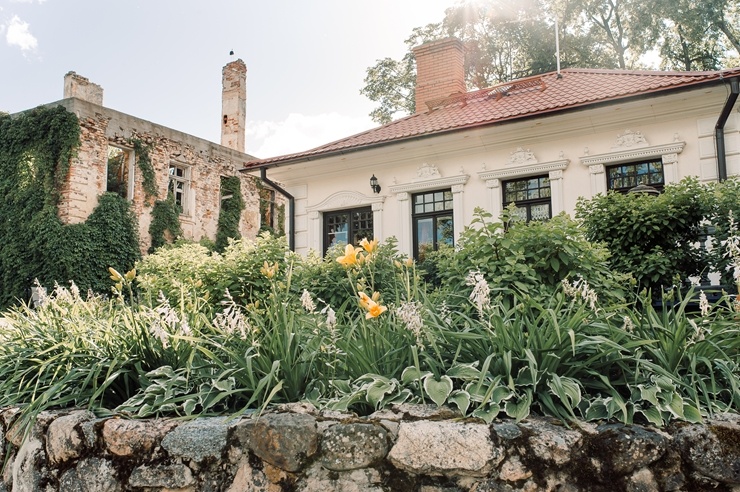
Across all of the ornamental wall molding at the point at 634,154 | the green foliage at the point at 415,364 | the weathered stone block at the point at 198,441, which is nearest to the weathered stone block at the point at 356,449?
the green foliage at the point at 415,364

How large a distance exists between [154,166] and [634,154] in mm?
14066

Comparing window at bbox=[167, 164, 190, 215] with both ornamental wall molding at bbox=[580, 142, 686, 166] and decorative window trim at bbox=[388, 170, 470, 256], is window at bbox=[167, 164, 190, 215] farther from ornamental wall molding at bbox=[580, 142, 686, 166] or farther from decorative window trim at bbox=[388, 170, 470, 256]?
ornamental wall molding at bbox=[580, 142, 686, 166]

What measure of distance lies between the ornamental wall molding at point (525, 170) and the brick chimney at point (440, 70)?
11.6ft

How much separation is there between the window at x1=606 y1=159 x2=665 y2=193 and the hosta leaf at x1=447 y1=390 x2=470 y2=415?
9030mm

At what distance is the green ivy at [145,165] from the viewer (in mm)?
17844

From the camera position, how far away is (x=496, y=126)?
36.2ft

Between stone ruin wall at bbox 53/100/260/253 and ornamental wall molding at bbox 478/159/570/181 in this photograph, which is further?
stone ruin wall at bbox 53/100/260/253

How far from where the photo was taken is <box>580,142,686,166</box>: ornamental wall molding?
32.7ft

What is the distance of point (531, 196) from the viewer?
11406 mm

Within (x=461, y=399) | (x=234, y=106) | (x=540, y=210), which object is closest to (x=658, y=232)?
(x=540, y=210)

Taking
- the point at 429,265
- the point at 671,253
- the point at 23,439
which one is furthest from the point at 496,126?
the point at 23,439

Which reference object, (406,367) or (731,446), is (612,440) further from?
(406,367)

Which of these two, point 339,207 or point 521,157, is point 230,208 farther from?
point 521,157

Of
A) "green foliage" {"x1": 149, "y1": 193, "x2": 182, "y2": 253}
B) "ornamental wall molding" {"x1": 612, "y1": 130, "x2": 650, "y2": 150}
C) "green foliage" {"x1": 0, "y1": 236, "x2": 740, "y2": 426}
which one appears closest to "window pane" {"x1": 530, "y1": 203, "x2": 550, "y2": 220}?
"ornamental wall molding" {"x1": 612, "y1": 130, "x2": 650, "y2": 150}
